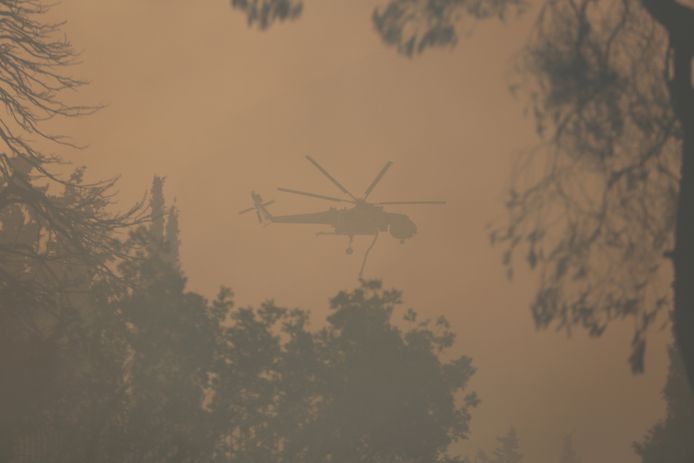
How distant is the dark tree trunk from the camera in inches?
324

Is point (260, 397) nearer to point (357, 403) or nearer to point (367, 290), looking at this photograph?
point (357, 403)

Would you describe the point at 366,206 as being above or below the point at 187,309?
above

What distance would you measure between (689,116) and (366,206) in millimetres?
36958

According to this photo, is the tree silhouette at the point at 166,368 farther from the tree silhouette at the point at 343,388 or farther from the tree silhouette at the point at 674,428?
the tree silhouette at the point at 674,428

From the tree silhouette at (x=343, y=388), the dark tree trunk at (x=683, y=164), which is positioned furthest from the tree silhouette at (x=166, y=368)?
the dark tree trunk at (x=683, y=164)

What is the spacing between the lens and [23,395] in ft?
63.6

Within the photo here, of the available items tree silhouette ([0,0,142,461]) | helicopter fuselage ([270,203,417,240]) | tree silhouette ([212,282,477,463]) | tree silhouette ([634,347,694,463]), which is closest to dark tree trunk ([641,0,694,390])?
tree silhouette ([0,0,142,461])

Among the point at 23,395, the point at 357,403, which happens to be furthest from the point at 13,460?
the point at 357,403

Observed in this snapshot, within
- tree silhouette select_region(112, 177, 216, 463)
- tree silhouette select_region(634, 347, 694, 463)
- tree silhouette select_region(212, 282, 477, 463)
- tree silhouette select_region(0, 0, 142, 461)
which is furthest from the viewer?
tree silhouette select_region(212, 282, 477, 463)

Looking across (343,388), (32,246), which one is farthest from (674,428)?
(32,246)

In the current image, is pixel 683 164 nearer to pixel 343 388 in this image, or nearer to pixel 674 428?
pixel 674 428

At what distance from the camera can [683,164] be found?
28.3 ft

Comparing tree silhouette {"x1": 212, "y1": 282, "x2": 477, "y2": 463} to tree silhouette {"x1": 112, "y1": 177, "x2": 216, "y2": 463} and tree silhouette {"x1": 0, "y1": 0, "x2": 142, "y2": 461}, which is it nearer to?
tree silhouette {"x1": 112, "y1": 177, "x2": 216, "y2": 463}

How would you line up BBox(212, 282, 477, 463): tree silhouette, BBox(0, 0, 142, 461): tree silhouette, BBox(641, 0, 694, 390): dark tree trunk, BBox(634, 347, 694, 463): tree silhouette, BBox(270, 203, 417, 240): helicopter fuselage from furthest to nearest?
BBox(270, 203, 417, 240): helicopter fuselage < BBox(212, 282, 477, 463): tree silhouette < BBox(634, 347, 694, 463): tree silhouette < BBox(0, 0, 142, 461): tree silhouette < BBox(641, 0, 694, 390): dark tree trunk
